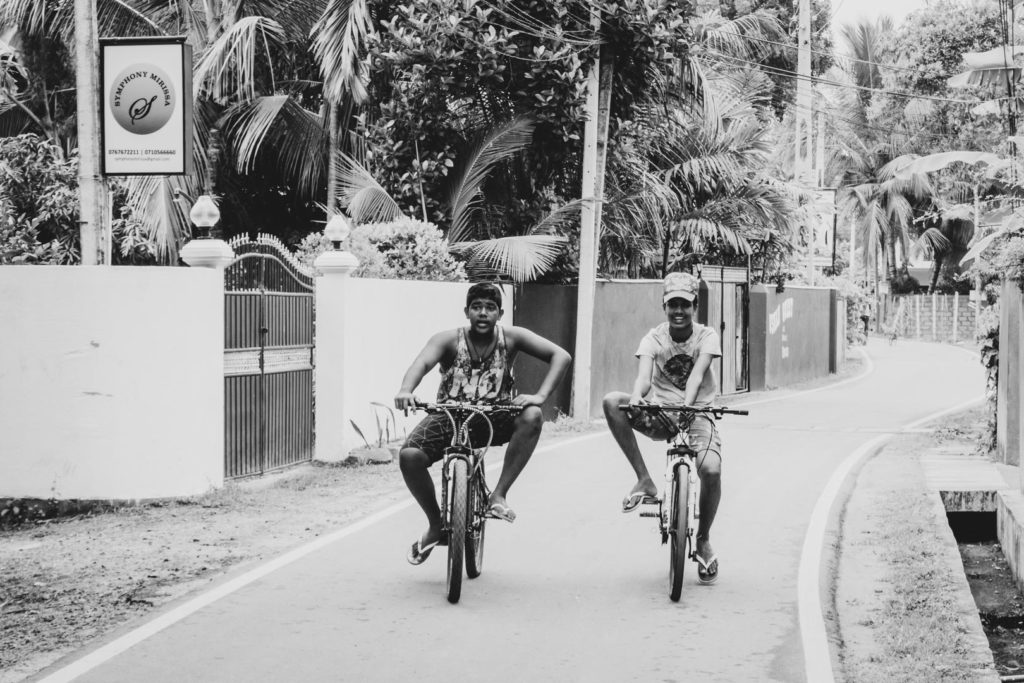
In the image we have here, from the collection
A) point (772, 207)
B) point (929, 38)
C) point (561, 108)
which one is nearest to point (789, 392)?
point (772, 207)

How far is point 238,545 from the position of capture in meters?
9.23

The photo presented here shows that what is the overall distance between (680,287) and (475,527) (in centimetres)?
193

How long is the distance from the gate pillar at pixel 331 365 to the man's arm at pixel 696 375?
6.57m

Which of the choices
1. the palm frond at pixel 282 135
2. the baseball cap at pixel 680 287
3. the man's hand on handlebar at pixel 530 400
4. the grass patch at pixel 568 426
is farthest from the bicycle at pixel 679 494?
the palm frond at pixel 282 135

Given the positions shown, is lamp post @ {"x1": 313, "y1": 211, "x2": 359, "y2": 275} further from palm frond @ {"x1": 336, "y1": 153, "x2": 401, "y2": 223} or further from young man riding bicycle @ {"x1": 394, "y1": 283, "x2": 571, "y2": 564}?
young man riding bicycle @ {"x1": 394, "y1": 283, "x2": 571, "y2": 564}

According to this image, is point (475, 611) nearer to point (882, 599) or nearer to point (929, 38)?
point (882, 599)

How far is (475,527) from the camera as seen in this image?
7523 mm

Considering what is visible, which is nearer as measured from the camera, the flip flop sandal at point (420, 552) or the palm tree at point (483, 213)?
the flip flop sandal at point (420, 552)

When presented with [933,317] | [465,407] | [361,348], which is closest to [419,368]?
[465,407]

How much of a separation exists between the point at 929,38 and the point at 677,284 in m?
43.2

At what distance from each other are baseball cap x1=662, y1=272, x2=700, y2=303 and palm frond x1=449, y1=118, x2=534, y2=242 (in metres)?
11.4

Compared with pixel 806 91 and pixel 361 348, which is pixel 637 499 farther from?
pixel 806 91

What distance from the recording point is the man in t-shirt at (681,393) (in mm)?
7809

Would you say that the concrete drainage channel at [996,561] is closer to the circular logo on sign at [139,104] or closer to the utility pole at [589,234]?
the utility pole at [589,234]
